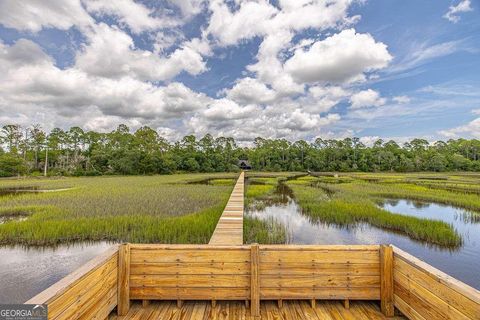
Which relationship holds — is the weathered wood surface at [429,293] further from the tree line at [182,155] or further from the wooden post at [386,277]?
the tree line at [182,155]

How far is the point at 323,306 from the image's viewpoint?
3.50 meters

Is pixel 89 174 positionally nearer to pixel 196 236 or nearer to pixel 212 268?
pixel 196 236

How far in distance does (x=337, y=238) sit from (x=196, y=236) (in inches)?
209

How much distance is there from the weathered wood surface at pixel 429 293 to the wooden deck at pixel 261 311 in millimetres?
471

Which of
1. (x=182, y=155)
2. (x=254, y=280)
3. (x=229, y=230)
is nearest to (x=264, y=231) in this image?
(x=229, y=230)

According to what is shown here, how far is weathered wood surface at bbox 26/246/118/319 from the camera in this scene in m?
2.23

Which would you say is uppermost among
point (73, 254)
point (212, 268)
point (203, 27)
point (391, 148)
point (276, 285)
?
point (203, 27)

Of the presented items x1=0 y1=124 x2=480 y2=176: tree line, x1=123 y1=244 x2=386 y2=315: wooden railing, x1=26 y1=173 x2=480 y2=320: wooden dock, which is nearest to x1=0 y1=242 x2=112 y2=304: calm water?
x1=26 y1=173 x2=480 y2=320: wooden dock

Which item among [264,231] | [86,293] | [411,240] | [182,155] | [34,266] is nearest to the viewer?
[86,293]

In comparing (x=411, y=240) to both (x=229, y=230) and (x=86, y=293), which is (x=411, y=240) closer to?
(x=229, y=230)

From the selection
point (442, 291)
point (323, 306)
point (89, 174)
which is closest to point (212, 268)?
point (323, 306)

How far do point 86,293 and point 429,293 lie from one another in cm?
414

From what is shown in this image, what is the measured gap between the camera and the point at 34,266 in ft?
20.4

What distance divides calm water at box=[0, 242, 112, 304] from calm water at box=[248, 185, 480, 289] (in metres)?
6.83
